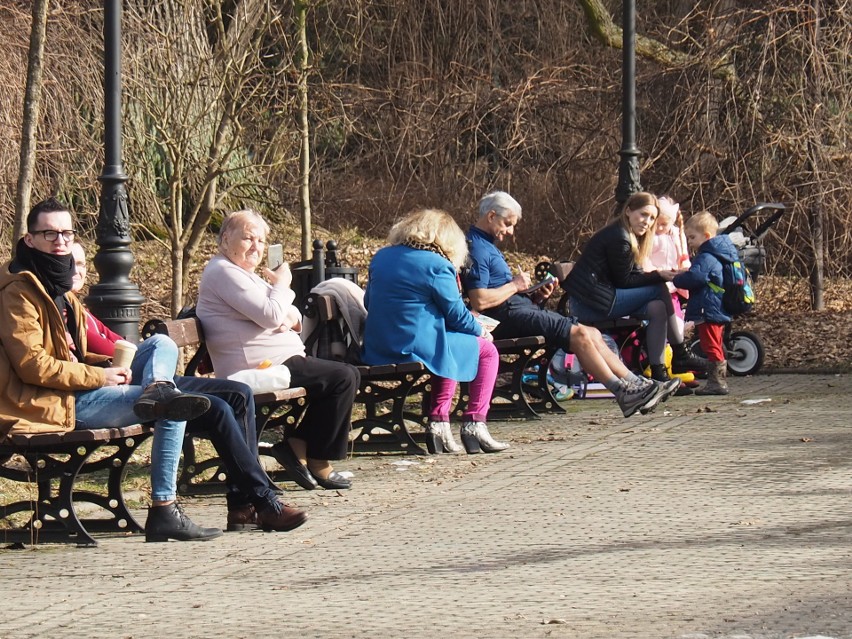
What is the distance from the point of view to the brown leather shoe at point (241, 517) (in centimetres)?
729

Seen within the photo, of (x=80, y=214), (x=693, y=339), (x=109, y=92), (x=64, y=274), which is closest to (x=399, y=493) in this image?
(x=64, y=274)

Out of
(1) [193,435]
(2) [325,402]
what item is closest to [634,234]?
(2) [325,402]

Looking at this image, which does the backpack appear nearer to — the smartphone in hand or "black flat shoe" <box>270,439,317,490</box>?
the smartphone in hand

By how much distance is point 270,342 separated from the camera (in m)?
8.32

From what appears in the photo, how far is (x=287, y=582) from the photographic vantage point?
19.8 ft

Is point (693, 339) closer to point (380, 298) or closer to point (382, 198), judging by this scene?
point (380, 298)

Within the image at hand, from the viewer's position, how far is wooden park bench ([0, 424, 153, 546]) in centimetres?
679

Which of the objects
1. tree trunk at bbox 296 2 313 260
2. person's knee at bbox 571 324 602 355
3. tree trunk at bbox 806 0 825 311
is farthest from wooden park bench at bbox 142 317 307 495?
tree trunk at bbox 806 0 825 311

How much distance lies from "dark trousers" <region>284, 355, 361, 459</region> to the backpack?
5.07 m

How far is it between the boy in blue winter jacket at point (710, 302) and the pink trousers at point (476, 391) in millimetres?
3040

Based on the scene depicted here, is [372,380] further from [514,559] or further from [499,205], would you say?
[514,559]

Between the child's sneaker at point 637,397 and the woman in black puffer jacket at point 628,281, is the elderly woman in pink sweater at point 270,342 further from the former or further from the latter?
the woman in black puffer jacket at point 628,281

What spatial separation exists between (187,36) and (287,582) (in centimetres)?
1002

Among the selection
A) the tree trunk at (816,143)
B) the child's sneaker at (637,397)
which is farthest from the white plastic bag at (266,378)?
the tree trunk at (816,143)
